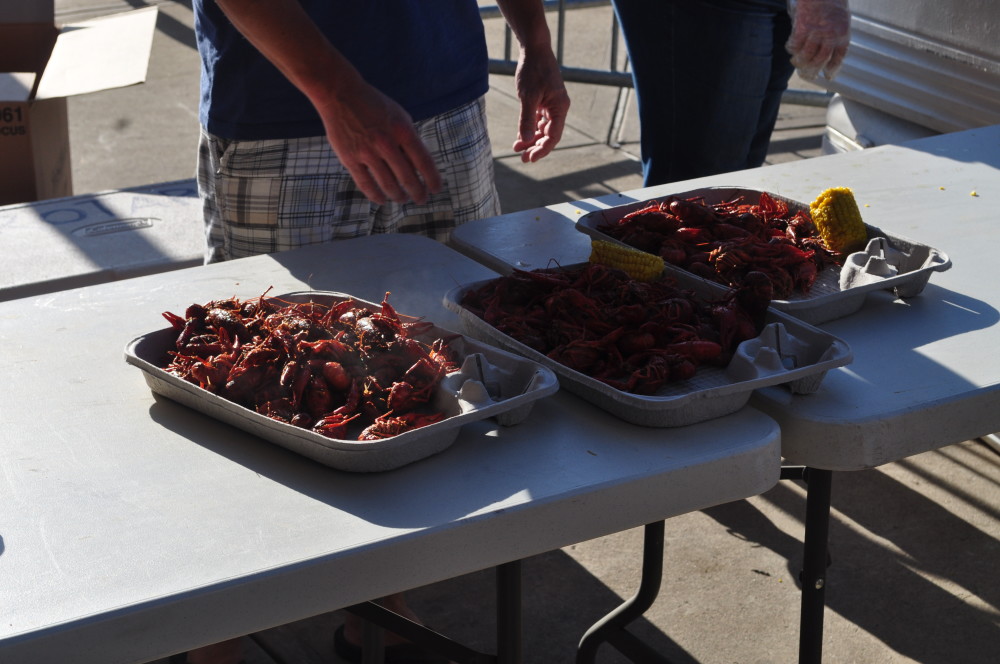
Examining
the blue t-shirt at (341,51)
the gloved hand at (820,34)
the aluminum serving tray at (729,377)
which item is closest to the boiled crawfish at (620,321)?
the aluminum serving tray at (729,377)

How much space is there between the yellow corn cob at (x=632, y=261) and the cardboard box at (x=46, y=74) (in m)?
1.67

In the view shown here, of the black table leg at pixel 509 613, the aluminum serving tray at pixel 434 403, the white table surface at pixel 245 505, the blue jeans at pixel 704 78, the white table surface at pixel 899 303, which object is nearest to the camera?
the white table surface at pixel 245 505

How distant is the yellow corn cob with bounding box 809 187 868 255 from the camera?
1675 millimetres

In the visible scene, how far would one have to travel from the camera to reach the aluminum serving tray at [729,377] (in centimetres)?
119

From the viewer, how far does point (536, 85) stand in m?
2.06

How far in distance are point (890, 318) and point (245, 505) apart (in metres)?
0.94

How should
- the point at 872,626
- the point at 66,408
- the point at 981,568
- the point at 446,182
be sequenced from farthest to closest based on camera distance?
the point at 981,568 → the point at 872,626 → the point at 446,182 → the point at 66,408

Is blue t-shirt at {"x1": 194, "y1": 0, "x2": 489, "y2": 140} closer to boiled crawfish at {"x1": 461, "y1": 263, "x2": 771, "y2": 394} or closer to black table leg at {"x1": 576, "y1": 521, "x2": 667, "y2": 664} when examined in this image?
boiled crawfish at {"x1": 461, "y1": 263, "x2": 771, "y2": 394}

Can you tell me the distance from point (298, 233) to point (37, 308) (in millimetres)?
476

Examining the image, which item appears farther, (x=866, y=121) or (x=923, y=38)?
(x=866, y=121)

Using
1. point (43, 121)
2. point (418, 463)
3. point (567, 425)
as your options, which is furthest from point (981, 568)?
point (43, 121)

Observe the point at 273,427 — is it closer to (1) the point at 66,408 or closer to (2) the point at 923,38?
(1) the point at 66,408

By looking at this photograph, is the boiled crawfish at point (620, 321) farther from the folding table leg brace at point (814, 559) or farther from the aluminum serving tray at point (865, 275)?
the folding table leg brace at point (814, 559)

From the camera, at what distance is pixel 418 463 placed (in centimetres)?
115
